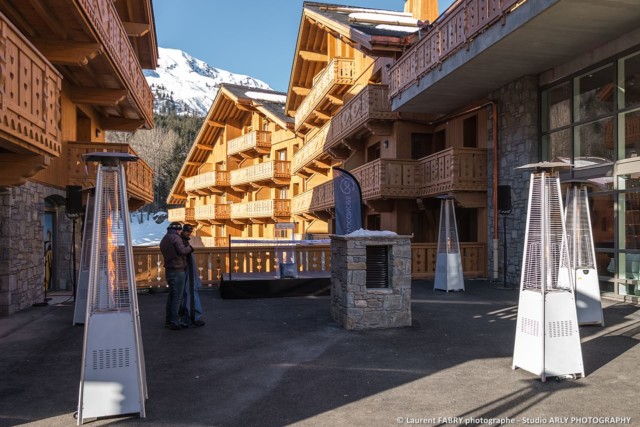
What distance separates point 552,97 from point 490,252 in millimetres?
4951

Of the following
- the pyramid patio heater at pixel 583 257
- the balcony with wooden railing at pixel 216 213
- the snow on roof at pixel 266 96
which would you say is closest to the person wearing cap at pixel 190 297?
the pyramid patio heater at pixel 583 257

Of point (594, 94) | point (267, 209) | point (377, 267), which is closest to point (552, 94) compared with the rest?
point (594, 94)

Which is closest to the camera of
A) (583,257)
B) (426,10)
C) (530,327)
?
(530,327)

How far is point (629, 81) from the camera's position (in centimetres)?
1166

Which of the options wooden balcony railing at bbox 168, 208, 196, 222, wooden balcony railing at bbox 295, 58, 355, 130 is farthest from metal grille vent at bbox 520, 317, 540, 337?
wooden balcony railing at bbox 168, 208, 196, 222

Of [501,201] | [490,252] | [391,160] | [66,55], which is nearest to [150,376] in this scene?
[66,55]

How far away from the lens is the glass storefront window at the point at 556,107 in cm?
1375

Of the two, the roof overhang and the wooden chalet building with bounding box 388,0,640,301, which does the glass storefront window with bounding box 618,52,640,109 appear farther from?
the roof overhang

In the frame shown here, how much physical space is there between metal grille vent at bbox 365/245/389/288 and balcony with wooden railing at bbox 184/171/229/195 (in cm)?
3545

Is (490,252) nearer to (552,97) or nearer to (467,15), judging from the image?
(552,97)

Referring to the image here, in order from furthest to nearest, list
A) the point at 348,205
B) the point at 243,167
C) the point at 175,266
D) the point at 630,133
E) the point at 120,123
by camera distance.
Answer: the point at 243,167
the point at 120,123
the point at 630,133
the point at 348,205
the point at 175,266

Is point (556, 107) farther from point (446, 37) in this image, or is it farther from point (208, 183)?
point (208, 183)

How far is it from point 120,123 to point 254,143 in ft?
64.7

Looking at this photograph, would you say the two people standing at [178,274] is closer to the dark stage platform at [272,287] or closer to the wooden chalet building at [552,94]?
the dark stage platform at [272,287]
